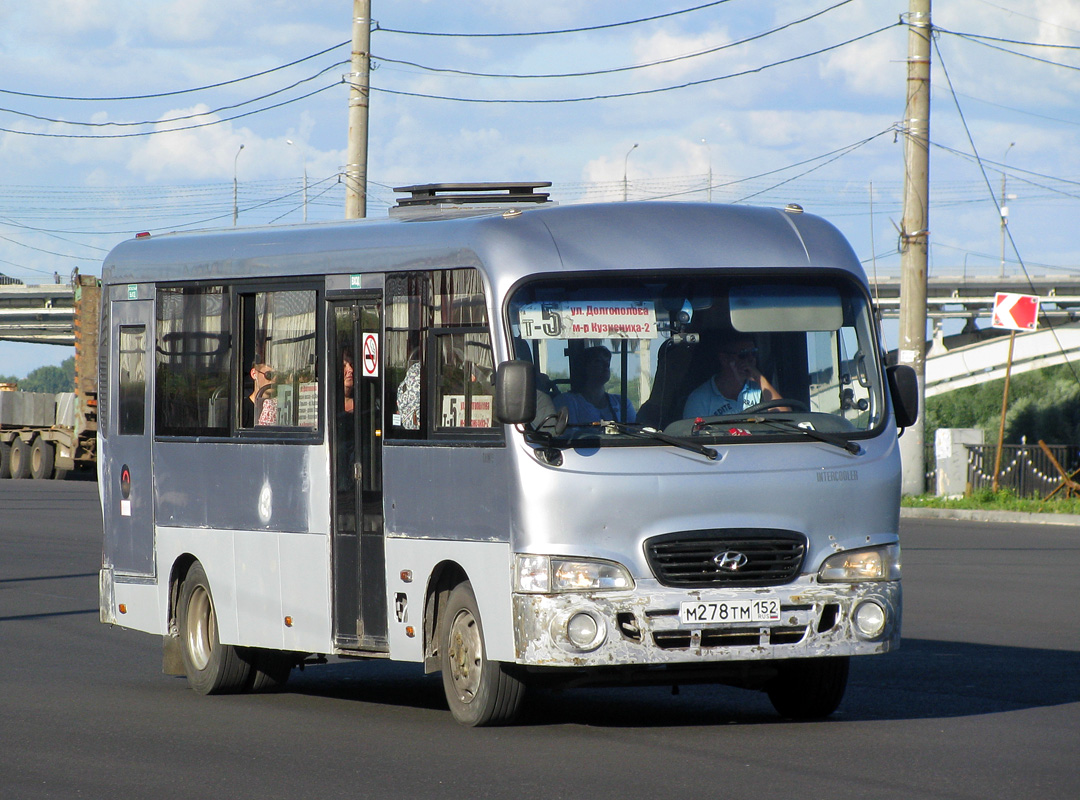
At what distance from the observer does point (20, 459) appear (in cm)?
4812

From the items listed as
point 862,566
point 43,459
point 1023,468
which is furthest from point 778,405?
point 43,459

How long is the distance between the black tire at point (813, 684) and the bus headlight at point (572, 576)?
3.79 feet

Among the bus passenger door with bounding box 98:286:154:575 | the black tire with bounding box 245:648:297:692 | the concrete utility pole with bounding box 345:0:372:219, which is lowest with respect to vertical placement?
the black tire with bounding box 245:648:297:692

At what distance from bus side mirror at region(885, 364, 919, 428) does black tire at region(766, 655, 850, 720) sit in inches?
50.4

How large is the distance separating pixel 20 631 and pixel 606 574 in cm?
727

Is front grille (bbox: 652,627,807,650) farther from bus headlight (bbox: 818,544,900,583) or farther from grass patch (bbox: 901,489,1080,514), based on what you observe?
grass patch (bbox: 901,489,1080,514)

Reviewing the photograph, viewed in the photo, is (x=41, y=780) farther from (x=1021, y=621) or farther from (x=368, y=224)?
(x=1021, y=621)

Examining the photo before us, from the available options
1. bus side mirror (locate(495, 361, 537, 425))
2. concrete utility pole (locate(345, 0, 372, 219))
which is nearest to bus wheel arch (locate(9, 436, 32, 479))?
concrete utility pole (locate(345, 0, 372, 219))

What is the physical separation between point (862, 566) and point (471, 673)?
198 centimetres

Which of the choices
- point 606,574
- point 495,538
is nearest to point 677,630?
point 606,574

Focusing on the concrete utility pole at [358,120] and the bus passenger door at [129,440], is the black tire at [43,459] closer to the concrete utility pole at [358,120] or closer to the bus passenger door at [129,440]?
the concrete utility pole at [358,120]

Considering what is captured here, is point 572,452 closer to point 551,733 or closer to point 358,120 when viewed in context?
point 551,733

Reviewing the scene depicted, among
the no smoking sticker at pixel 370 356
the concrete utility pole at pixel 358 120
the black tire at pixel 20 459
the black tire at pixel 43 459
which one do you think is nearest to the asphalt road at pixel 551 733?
the no smoking sticker at pixel 370 356

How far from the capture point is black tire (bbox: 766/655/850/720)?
8.92m
